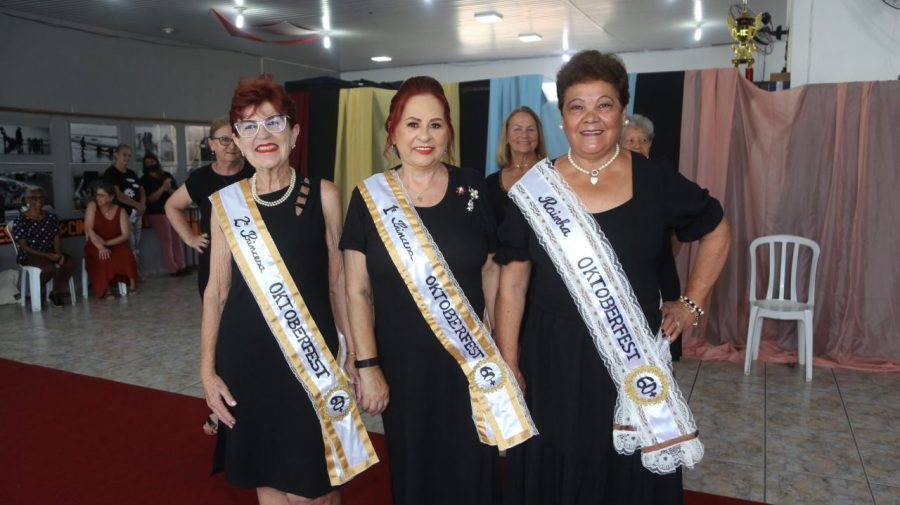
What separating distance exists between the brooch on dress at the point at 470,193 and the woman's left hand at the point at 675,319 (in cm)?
51

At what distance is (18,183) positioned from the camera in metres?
6.33

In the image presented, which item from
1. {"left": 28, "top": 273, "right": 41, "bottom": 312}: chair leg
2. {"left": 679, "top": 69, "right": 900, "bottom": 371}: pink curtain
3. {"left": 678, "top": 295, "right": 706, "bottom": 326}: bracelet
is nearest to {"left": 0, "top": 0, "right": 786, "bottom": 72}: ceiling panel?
{"left": 28, "top": 273, "right": 41, "bottom": 312}: chair leg

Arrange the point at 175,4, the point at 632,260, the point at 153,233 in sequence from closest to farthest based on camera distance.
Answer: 1. the point at 632,260
2. the point at 175,4
3. the point at 153,233

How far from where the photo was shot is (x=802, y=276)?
154 inches

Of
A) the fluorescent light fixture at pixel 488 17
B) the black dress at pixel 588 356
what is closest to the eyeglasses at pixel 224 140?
the black dress at pixel 588 356

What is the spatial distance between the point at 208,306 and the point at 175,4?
211 inches

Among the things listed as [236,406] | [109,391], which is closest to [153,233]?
[109,391]

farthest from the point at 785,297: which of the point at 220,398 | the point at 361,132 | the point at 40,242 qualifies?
the point at 40,242

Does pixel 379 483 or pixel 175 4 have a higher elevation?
pixel 175 4

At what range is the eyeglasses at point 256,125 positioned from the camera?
1.59 meters

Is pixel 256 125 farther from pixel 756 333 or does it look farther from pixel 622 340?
pixel 756 333

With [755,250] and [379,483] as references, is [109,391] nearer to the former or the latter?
[379,483]

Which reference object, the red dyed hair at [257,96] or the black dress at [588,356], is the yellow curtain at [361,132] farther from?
the black dress at [588,356]

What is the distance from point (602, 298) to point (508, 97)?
258cm
